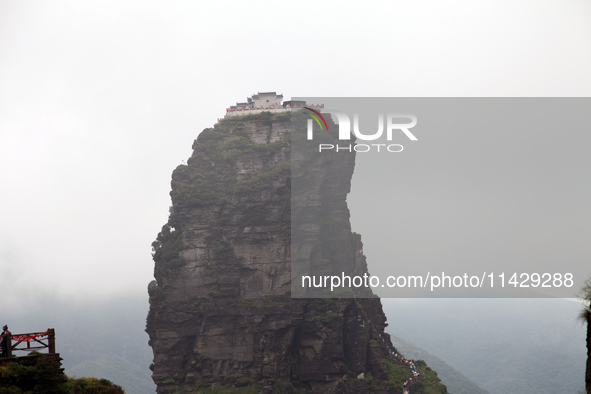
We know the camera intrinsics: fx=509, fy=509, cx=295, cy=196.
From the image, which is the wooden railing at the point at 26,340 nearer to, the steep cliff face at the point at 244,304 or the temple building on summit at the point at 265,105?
the steep cliff face at the point at 244,304

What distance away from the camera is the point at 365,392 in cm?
7650

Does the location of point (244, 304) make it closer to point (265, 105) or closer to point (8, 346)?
point (265, 105)

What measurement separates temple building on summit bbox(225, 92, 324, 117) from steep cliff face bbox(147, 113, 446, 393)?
387 inches

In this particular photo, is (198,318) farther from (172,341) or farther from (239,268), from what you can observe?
(239,268)

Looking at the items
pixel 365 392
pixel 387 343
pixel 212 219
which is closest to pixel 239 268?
pixel 212 219

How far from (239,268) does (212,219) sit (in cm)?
910

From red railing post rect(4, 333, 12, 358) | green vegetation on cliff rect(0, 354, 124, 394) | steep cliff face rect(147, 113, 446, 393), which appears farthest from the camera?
steep cliff face rect(147, 113, 446, 393)

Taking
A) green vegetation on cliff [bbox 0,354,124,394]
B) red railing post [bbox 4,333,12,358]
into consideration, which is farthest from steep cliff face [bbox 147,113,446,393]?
red railing post [bbox 4,333,12,358]

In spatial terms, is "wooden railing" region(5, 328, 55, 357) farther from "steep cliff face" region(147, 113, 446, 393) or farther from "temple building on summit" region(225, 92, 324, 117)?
"temple building on summit" region(225, 92, 324, 117)

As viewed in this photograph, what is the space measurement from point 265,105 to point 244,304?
121 ft

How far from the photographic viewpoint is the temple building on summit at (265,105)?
9275 centimetres

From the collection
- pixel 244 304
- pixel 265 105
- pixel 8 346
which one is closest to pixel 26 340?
pixel 8 346

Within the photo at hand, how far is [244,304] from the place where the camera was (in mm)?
79375

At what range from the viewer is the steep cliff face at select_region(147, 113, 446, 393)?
Result: 254 feet
